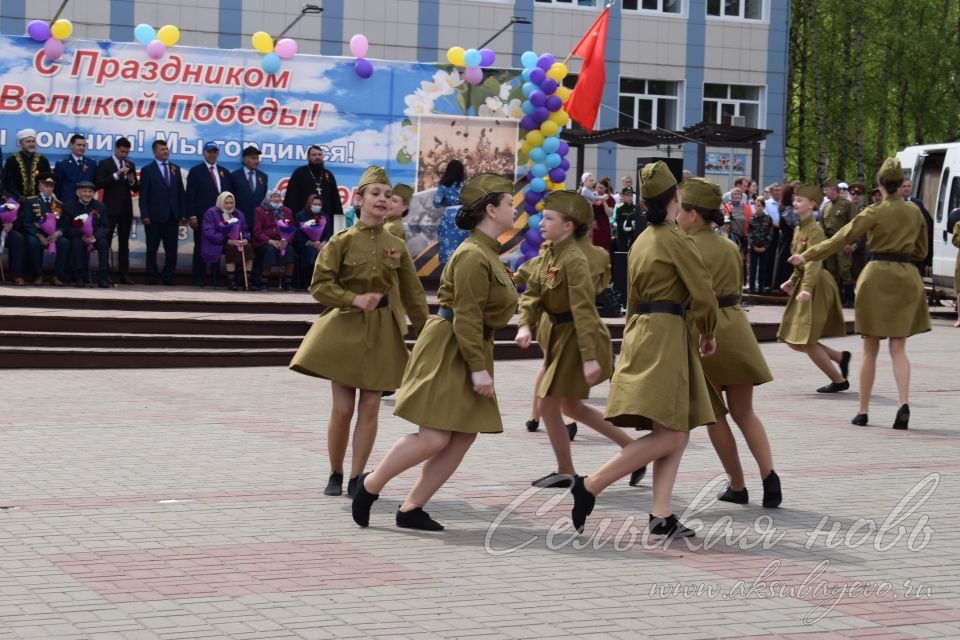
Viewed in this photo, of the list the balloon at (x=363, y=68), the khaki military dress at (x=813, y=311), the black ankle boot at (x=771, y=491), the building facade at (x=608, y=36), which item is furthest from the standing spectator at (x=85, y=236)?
the building facade at (x=608, y=36)

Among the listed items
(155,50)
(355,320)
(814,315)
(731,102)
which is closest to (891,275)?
(814,315)

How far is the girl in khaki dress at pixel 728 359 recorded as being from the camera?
809cm

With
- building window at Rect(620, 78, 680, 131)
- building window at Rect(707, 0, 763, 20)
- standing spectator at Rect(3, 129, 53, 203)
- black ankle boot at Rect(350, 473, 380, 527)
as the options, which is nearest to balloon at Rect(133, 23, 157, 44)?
standing spectator at Rect(3, 129, 53, 203)

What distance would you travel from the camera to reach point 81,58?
67.1 ft

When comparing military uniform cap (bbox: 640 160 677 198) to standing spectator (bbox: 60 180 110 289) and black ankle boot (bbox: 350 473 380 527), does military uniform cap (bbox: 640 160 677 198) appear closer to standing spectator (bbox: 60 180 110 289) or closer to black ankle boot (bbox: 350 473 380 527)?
black ankle boot (bbox: 350 473 380 527)

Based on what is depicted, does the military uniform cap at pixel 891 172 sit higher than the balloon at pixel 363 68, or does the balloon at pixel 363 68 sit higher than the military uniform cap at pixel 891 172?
the balloon at pixel 363 68

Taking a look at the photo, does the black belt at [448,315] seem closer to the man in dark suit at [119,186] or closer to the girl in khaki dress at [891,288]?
the girl in khaki dress at [891,288]

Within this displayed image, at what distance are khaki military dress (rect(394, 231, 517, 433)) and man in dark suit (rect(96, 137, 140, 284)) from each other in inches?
537

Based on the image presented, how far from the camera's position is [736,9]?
41094 mm

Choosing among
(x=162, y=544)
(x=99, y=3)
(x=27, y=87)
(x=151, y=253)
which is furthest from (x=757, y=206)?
(x=162, y=544)

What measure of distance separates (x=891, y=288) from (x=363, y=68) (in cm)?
1166

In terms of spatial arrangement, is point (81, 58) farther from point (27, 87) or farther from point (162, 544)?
point (162, 544)

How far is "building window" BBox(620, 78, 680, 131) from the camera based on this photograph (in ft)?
130

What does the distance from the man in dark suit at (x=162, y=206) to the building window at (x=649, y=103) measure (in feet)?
67.5
